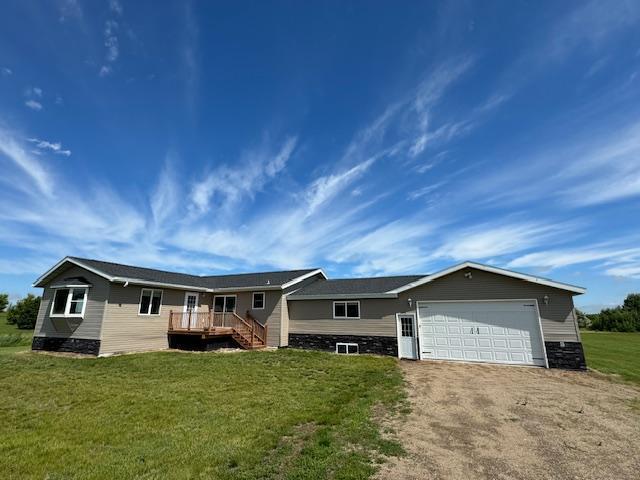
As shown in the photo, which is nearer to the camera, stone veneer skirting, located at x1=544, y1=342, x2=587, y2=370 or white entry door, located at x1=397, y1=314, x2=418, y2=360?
stone veneer skirting, located at x1=544, y1=342, x2=587, y2=370

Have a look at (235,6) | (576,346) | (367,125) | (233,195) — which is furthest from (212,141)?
(576,346)

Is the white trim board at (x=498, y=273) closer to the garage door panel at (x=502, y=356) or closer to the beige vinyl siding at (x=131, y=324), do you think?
the garage door panel at (x=502, y=356)

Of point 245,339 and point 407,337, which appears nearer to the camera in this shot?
point 407,337

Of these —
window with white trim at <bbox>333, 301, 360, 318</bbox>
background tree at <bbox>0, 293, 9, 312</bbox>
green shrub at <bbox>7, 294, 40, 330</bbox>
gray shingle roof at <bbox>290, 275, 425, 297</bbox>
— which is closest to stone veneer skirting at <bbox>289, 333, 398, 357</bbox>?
window with white trim at <bbox>333, 301, 360, 318</bbox>

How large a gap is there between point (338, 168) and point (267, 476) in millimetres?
12955

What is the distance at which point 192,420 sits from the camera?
19.8ft

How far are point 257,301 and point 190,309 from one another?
3.71 metres

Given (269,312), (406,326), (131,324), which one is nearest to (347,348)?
(406,326)

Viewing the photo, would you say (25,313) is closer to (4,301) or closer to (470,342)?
(4,301)

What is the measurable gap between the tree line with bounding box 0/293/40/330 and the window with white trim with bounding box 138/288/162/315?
24.7 m

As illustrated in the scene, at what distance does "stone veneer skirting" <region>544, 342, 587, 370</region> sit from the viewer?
11344 millimetres

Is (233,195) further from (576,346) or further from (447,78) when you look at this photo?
(576,346)

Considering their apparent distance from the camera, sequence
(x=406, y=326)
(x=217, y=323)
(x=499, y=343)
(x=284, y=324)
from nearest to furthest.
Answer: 1. (x=499, y=343)
2. (x=406, y=326)
3. (x=284, y=324)
4. (x=217, y=323)

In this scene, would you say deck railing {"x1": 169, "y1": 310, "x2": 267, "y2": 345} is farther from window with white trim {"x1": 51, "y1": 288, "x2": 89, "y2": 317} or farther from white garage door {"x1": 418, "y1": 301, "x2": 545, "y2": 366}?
white garage door {"x1": 418, "y1": 301, "x2": 545, "y2": 366}
